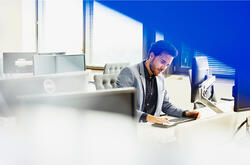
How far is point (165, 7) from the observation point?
8.8 inches

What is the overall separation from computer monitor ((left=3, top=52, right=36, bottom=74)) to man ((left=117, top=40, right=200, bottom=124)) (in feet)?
6.63

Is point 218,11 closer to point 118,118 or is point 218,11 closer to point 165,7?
point 165,7

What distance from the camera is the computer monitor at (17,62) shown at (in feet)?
12.0

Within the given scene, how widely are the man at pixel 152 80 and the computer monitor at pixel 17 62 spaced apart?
2.02 m

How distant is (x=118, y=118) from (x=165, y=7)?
52cm

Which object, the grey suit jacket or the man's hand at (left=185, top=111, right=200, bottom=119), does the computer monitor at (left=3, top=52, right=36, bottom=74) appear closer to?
the grey suit jacket

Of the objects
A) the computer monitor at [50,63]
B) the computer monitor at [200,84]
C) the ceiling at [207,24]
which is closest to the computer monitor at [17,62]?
the computer monitor at [50,63]

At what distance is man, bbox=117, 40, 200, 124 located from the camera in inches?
77.8

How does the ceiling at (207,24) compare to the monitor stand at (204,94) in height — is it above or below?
above

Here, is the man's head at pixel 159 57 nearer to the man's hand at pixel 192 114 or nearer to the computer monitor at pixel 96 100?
the man's hand at pixel 192 114

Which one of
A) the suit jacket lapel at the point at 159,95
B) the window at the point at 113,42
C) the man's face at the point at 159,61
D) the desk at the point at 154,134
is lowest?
the desk at the point at 154,134

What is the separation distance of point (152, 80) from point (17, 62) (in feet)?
7.16

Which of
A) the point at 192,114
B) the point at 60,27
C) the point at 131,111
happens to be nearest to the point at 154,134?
the point at 192,114

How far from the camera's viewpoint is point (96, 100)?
71 cm
